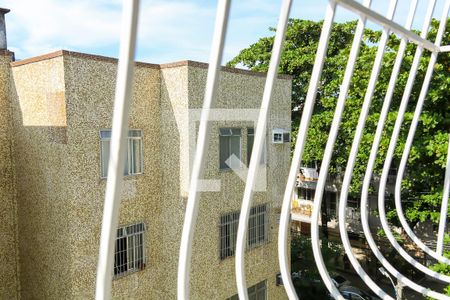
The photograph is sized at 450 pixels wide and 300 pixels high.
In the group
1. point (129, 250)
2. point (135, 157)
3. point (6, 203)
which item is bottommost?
point (129, 250)

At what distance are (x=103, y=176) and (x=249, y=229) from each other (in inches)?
124

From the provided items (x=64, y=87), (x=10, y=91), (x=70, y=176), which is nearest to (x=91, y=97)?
(x=64, y=87)

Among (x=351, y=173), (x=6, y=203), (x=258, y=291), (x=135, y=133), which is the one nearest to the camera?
(x=351, y=173)

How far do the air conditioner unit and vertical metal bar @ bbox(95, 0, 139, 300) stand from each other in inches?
291

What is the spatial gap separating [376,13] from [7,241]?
6.64m

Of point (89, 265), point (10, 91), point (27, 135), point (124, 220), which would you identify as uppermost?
point (10, 91)

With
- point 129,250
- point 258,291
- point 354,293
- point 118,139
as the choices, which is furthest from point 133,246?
point 354,293

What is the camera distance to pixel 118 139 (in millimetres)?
753

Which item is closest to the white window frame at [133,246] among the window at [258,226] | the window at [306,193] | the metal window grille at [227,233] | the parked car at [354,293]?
the metal window grille at [227,233]

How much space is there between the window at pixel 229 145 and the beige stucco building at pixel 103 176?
0.07ft

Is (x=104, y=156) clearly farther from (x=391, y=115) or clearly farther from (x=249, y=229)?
(x=391, y=115)

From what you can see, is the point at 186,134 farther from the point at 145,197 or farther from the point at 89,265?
the point at 89,265

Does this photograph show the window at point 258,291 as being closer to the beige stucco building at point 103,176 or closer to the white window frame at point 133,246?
the beige stucco building at point 103,176

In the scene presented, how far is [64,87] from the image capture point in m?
5.29
